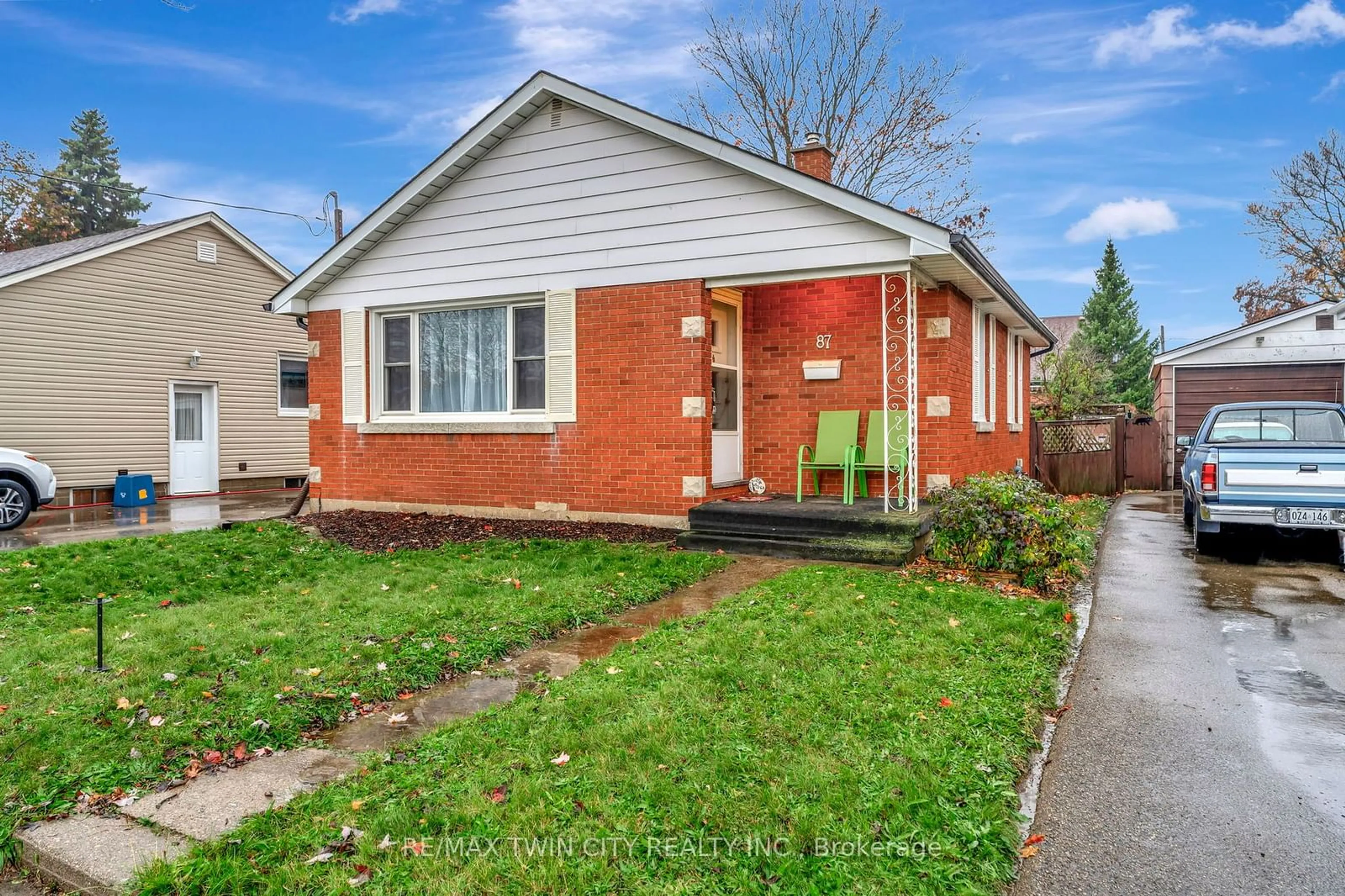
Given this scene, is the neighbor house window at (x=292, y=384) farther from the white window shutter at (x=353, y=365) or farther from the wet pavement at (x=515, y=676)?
the wet pavement at (x=515, y=676)

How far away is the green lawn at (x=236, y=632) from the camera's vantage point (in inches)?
141

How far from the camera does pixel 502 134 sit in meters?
10.5

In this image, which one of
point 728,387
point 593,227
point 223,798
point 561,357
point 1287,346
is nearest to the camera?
point 223,798

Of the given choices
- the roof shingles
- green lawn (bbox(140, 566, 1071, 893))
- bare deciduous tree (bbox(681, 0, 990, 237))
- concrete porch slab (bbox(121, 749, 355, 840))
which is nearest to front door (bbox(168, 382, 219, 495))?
the roof shingles

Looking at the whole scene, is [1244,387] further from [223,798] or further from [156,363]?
[156,363]

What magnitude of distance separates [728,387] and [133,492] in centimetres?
1254

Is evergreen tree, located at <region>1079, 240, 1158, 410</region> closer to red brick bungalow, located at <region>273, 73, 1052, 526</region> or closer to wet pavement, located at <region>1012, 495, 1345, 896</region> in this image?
red brick bungalow, located at <region>273, 73, 1052, 526</region>

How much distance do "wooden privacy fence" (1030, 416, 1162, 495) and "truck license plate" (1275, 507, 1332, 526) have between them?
8272 millimetres

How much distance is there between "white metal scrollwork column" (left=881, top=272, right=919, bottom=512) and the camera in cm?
849

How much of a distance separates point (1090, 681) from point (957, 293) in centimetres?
614

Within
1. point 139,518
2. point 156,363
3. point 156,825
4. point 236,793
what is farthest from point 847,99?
point 156,825

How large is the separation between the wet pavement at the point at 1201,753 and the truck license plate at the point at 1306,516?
4.36 ft

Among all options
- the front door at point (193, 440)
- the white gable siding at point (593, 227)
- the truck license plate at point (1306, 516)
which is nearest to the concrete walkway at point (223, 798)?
the white gable siding at point (593, 227)

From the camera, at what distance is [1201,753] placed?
355 cm
